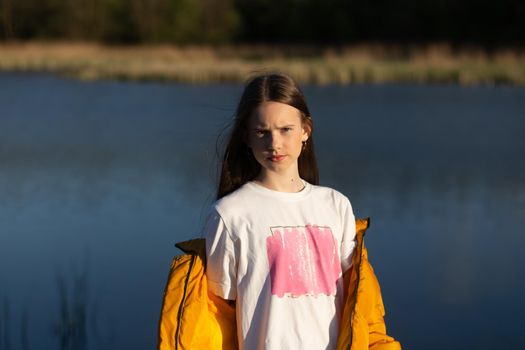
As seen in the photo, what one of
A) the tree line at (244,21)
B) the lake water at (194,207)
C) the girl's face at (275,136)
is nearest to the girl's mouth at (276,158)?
the girl's face at (275,136)

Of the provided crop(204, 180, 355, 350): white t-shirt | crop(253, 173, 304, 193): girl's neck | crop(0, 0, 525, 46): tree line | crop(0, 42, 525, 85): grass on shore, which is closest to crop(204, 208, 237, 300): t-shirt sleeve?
crop(204, 180, 355, 350): white t-shirt

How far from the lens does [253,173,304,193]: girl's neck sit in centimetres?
183

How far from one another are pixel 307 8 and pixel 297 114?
27638 millimetres

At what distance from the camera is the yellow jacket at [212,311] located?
1717mm

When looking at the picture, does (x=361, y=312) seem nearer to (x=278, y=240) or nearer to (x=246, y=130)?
(x=278, y=240)

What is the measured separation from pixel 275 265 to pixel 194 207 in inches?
135

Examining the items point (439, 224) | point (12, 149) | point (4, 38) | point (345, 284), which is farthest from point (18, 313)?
point (4, 38)

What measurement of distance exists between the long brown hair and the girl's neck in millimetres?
104

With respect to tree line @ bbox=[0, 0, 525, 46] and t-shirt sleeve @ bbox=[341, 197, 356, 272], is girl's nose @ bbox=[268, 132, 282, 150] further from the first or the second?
tree line @ bbox=[0, 0, 525, 46]

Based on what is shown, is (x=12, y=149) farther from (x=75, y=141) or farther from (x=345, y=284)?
A: (x=345, y=284)

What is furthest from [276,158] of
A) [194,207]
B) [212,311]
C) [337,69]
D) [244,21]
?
[244,21]

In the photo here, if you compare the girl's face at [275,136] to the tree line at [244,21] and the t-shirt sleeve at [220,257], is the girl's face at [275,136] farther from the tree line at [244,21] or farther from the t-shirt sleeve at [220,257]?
the tree line at [244,21]

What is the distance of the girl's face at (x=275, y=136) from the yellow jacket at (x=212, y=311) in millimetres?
204

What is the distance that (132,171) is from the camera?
6.36 m
